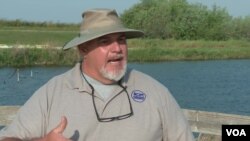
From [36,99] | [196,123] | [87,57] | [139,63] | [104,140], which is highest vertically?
[87,57]

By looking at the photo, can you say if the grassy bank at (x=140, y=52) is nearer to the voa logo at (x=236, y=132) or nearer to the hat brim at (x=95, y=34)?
the voa logo at (x=236, y=132)

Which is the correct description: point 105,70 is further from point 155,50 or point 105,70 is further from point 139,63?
point 155,50

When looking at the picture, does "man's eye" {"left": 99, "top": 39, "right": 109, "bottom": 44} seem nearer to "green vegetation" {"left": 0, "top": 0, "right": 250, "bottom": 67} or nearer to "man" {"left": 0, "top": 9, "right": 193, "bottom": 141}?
"man" {"left": 0, "top": 9, "right": 193, "bottom": 141}

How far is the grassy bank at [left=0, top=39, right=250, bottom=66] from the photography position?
3216 cm

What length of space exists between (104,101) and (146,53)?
3714cm

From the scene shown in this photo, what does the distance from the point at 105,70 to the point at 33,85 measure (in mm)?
19806

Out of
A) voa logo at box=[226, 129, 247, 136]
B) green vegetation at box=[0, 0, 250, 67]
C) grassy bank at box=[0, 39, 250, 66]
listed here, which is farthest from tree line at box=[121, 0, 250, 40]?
voa logo at box=[226, 129, 247, 136]

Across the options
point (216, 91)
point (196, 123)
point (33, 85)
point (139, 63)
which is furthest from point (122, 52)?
point (139, 63)

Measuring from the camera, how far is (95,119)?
235cm

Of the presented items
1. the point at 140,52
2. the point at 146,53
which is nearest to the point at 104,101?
the point at 140,52

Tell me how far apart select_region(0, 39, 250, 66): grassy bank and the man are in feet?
73.6

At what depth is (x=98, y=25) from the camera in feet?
7.95

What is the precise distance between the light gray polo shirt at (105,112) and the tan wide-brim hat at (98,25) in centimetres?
19

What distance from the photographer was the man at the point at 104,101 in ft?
7.65
